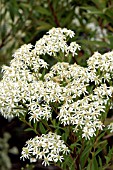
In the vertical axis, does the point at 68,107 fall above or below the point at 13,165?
below

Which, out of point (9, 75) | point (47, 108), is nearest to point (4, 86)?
point (9, 75)

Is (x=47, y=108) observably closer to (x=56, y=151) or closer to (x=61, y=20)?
(x=56, y=151)

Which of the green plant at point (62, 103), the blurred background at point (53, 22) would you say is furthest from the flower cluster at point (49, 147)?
the blurred background at point (53, 22)

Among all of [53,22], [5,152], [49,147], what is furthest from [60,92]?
[5,152]

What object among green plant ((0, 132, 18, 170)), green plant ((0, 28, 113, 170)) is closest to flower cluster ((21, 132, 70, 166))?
green plant ((0, 28, 113, 170))

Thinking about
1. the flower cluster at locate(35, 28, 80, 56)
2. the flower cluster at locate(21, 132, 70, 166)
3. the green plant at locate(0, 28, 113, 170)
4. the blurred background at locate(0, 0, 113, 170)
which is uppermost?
the blurred background at locate(0, 0, 113, 170)

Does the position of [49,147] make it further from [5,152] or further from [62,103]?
[5,152]

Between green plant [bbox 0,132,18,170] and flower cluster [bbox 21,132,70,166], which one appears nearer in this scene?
flower cluster [bbox 21,132,70,166]

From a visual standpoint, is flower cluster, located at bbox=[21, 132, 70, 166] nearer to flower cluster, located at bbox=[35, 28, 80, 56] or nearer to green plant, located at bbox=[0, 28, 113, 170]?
green plant, located at bbox=[0, 28, 113, 170]

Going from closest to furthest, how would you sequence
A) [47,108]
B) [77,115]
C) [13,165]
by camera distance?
1. [77,115]
2. [47,108]
3. [13,165]

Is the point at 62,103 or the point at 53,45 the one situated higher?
the point at 53,45

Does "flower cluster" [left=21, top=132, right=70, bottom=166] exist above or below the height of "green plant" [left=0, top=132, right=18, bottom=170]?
below
